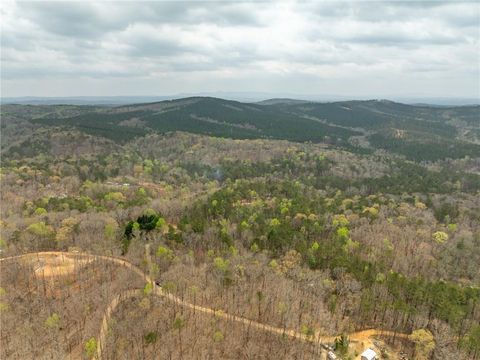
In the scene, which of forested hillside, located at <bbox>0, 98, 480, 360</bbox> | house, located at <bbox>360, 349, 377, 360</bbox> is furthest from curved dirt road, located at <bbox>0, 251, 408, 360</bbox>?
house, located at <bbox>360, 349, 377, 360</bbox>

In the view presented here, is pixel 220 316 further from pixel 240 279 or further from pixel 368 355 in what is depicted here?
pixel 368 355

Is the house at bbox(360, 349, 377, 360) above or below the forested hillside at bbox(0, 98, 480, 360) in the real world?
below

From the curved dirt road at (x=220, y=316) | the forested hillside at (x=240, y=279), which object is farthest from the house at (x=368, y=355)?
the curved dirt road at (x=220, y=316)

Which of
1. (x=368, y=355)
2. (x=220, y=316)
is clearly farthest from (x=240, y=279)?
(x=368, y=355)

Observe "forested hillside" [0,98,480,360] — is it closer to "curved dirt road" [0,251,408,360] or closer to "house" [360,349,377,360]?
"curved dirt road" [0,251,408,360]

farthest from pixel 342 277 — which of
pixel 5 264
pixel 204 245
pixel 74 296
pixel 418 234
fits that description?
pixel 5 264

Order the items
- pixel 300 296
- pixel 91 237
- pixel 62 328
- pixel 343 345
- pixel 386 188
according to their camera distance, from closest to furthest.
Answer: pixel 343 345 → pixel 62 328 → pixel 300 296 → pixel 91 237 → pixel 386 188

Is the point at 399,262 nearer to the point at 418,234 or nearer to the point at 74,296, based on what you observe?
the point at 418,234

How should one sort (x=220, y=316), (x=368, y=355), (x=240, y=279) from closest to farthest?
1. (x=368, y=355)
2. (x=220, y=316)
3. (x=240, y=279)
